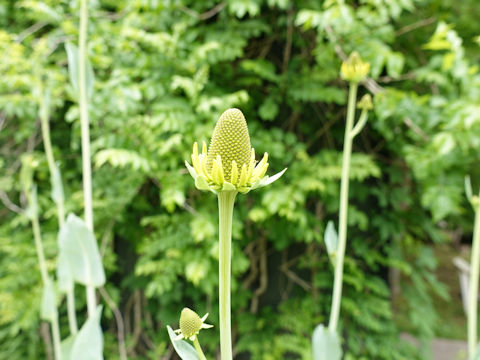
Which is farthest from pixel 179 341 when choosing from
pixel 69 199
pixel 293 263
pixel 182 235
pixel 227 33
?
pixel 293 263

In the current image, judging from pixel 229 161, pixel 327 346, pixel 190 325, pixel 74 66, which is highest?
pixel 74 66

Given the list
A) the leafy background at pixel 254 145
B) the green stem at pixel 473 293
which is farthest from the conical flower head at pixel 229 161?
the leafy background at pixel 254 145

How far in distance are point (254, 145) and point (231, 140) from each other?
3.56ft

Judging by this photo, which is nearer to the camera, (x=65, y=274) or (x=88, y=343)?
(x=88, y=343)

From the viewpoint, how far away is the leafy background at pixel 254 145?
1246mm

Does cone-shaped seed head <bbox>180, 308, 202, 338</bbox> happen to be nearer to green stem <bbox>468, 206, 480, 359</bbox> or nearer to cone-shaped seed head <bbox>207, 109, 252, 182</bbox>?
cone-shaped seed head <bbox>207, 109, 252, 182</bbox>

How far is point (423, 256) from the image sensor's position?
5.72ft

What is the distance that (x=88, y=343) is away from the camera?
0.39 meters

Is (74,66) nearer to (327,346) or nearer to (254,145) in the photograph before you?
(327,346)

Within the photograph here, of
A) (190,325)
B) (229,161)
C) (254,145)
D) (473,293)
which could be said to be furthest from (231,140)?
(254,145)

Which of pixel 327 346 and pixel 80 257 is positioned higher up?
pixel 80 257

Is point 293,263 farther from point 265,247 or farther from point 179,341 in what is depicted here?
point 179,341

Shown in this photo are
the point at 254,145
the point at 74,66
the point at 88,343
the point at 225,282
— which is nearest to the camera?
the point at 225,282

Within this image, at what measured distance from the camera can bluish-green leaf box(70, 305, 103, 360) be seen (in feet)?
1.28
